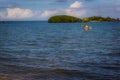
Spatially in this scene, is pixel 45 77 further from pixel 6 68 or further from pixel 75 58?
pixel 75 58

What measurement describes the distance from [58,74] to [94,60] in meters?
7.25

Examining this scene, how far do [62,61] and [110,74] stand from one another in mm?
7355

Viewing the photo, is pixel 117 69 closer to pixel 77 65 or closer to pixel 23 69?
pixel 77 65

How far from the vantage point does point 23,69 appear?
2388 cm

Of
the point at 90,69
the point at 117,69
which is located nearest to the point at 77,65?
the point at 90,69

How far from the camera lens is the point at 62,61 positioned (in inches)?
1110

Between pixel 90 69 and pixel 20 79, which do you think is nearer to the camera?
pixel 20 79

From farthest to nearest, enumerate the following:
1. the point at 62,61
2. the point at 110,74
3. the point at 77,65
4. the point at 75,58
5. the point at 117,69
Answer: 1. the point at 75,58
2. the point at 62,61
3. the point at 77,65
4. the point at 117,69
5. the point at 110,74

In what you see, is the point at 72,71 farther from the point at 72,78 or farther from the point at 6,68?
the point at 6,68

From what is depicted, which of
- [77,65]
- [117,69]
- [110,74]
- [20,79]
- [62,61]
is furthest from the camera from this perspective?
[62,61]

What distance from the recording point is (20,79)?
1981cm

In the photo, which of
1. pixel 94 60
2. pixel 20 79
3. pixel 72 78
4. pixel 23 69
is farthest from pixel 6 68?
pixel 94 60

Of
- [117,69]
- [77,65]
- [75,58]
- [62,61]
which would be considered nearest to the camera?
[117,69]

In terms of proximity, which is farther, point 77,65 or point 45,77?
point 77,65
